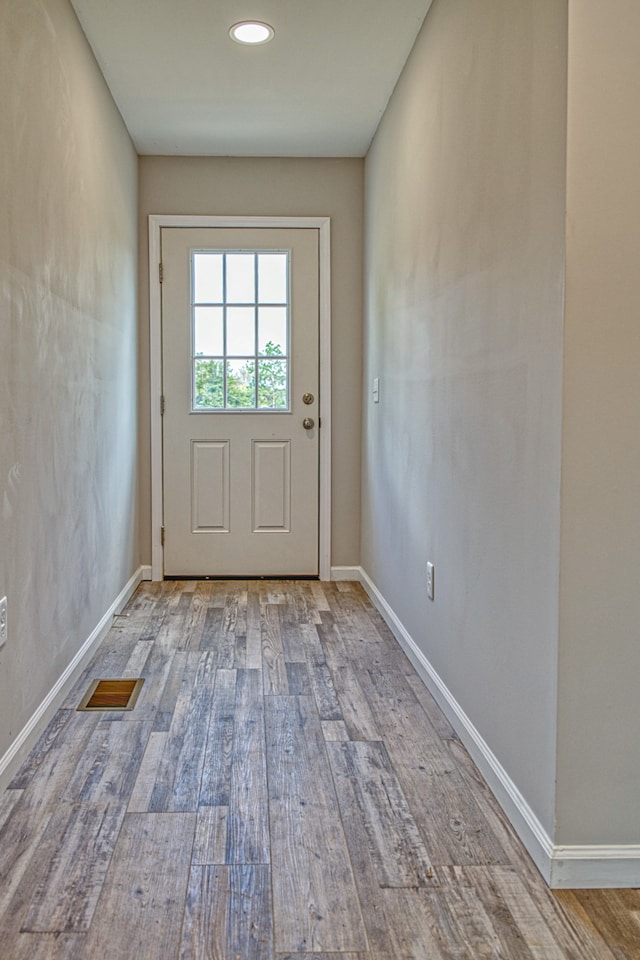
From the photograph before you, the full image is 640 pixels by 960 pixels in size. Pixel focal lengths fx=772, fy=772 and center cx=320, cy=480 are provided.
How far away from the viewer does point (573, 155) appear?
1.42m

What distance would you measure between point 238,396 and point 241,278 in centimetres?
66

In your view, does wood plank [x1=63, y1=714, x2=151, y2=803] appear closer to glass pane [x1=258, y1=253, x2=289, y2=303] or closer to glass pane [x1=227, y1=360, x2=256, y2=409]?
glass pane [x1=227, y1=360, x2=256, y2=409]

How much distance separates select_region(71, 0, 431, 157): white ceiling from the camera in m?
2.74

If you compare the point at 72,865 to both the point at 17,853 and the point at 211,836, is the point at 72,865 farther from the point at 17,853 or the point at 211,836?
the point at 211,836

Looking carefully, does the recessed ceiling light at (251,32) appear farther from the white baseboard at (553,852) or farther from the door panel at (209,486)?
the white baseboard at (553,852)

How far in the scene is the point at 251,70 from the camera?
3.18 m

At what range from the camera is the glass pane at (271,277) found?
169 inches

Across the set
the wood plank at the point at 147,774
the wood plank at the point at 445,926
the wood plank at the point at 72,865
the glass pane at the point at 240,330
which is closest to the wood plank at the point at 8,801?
the wood plank at the point at 72,865

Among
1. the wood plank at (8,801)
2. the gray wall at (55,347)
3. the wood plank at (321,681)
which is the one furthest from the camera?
the wood plank at (321,681)

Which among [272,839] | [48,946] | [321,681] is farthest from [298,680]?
[48,946]

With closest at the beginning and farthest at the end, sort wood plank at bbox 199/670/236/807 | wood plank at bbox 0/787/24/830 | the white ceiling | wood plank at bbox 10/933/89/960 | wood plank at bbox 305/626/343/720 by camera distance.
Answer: wood plank at bbox 10/933/89/960 < wood plank at bbox 0/787/24/830 < wood plank at bbox 199/670/236/807 < wood plank at bbox 305/626/343/720 < the white ceiling

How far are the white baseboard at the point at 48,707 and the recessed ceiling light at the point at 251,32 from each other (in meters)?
2.33

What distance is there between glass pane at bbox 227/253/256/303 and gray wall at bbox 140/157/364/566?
9.2 inches

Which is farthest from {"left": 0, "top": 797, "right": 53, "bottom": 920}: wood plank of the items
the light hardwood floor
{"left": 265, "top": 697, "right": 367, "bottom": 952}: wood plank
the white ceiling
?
the white ceiling
